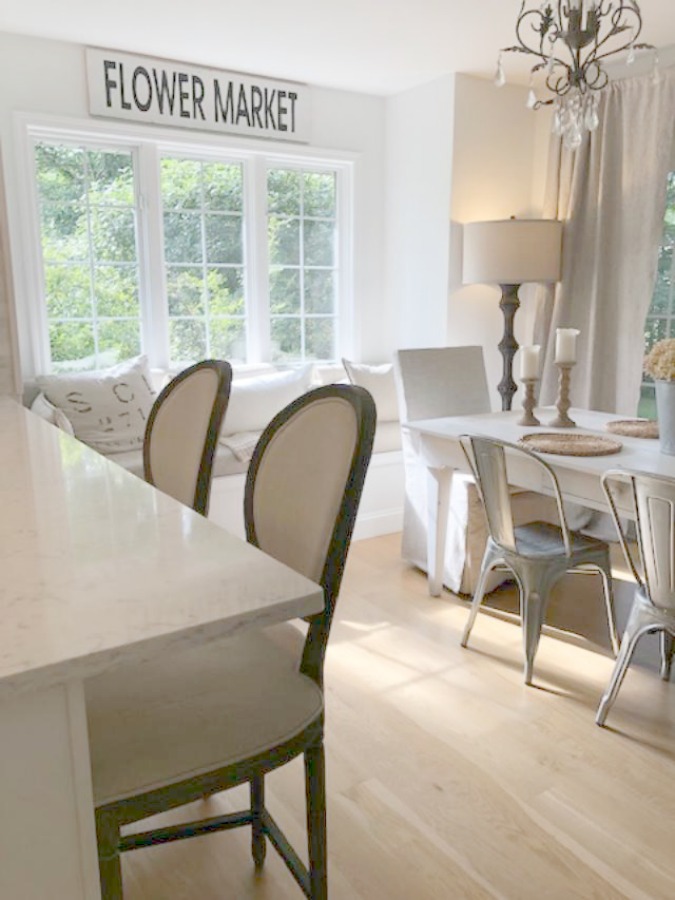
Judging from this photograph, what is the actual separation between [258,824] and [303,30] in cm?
315

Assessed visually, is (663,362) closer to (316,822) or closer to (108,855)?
(316,822)

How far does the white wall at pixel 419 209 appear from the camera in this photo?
3922 mm

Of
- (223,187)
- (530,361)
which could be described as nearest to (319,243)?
(223,187)

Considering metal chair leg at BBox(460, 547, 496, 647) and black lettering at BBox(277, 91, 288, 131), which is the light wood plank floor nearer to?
metal chair leg at BBox(460, 547, 496, 647)

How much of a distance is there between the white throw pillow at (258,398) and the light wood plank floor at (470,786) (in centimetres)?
144

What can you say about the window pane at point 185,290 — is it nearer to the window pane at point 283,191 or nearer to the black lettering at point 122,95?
the window pane at point 283,191

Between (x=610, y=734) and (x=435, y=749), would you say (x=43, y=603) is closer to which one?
(x=435, y=749)

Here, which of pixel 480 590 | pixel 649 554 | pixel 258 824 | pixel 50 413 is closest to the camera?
pixel 258 824

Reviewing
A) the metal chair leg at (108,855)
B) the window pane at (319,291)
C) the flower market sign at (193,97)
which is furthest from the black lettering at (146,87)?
the metal chair leg at (108,855)

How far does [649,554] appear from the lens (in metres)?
1.90

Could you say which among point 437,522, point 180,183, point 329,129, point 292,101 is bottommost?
point 437,522

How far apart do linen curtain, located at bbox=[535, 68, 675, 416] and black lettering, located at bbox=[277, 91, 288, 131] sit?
151 cm

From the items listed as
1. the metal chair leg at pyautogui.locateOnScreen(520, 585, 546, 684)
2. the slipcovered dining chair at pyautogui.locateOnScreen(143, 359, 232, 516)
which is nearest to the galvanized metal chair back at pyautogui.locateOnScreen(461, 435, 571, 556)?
the metal chair leg at pyautogui.locateOnScreen(520, 585, 546, 684)

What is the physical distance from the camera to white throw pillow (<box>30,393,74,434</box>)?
305 cm
